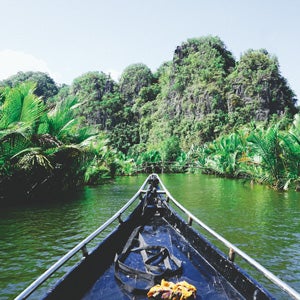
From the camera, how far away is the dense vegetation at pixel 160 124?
10.8m

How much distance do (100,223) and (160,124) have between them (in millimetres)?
42626

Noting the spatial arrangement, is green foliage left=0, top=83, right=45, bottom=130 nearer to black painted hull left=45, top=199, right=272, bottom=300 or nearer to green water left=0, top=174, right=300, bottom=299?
green water left=0, top=174, right=300, bottom=299

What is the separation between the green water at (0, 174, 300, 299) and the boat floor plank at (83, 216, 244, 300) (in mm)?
1193

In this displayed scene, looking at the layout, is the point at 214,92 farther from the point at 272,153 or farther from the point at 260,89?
the point at 272,153

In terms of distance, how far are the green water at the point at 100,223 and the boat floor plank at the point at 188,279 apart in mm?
1193

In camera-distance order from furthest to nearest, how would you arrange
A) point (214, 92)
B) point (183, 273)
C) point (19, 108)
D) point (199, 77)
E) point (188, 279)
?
point (199, 77), point (214, 92), point (19, 108), point (183, 273), point (188, 279)

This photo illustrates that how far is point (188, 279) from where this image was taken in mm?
3115

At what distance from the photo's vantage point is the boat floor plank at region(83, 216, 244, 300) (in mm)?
2773

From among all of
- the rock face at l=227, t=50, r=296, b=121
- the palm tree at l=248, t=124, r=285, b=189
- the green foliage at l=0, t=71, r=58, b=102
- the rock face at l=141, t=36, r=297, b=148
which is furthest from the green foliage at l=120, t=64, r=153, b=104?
the palm tree at l=248, t=124, r=285, b=189

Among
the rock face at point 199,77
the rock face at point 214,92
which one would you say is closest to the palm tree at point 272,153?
the rock face at point 214,92

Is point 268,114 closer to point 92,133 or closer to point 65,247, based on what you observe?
point 92,133

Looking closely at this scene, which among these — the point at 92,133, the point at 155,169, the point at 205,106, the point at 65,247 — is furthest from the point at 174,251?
the point at 205,106

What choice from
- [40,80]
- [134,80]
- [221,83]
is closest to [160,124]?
[221,83]

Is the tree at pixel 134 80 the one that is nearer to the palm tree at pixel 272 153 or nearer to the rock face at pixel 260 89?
the rock face at pixel 260 89
